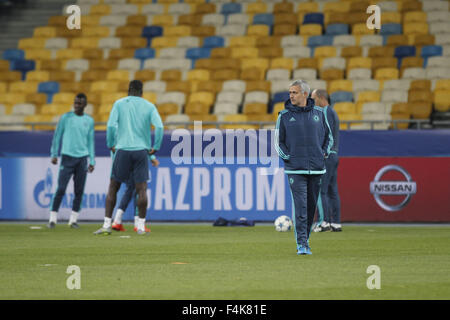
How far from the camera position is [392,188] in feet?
55.3

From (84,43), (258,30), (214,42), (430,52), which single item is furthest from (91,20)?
(430,52)

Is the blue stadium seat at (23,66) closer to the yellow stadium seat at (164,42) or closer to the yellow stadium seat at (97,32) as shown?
the yellow stadium seat at (97,32)

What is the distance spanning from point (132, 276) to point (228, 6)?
19.7m

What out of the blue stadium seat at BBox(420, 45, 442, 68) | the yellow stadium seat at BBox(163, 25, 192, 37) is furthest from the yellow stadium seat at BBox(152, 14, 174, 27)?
the blue stadium seat at BBox(420, 45, 442, 68)

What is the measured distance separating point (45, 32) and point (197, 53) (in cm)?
560

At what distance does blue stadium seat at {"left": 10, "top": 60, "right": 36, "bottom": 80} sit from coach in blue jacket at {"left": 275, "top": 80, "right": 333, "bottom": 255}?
17403mm

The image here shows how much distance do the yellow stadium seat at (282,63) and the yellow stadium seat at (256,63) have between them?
169 millimetres

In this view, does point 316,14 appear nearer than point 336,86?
No

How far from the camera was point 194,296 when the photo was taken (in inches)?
281

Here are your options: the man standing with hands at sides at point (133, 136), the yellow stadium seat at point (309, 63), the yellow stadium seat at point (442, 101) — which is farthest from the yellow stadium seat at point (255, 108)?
the man standing with hands at sides at point (133, 136)

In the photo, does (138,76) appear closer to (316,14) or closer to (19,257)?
(316,14)

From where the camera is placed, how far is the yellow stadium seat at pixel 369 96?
2183 cm

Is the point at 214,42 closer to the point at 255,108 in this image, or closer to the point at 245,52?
the point at 245,52
